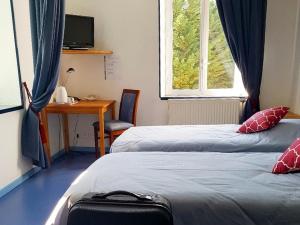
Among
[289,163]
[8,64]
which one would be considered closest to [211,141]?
[289,163]

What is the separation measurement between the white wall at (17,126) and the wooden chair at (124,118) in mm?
965

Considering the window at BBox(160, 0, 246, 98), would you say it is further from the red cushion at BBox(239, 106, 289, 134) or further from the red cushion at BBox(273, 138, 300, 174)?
the red cushion at BBox(273, 138, 300, 174)

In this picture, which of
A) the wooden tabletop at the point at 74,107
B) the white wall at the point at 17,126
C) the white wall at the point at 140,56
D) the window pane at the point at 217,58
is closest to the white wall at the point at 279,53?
the white wall at the point at 140,56

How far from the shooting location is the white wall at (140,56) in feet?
11.0

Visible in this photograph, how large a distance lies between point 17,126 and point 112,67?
1.52 meters

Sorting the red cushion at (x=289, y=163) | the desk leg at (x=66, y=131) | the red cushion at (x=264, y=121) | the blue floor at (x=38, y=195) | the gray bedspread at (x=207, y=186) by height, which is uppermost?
the red cushion at (x=264, y=121)

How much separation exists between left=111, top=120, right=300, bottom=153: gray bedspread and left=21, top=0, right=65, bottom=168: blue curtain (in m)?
1.15

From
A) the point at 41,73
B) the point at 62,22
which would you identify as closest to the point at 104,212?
the point at 41,73

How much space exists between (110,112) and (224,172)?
2461mm

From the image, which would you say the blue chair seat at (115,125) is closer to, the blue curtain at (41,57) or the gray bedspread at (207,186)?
the blue curtain at (41,57)

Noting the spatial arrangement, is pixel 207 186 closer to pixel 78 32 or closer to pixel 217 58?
pixel 217 58

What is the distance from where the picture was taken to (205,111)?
140 inches

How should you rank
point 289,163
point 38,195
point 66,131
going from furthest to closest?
point 66,131 < point 38,195 < point 289,163

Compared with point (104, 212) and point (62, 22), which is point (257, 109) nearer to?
point (62, 22)
